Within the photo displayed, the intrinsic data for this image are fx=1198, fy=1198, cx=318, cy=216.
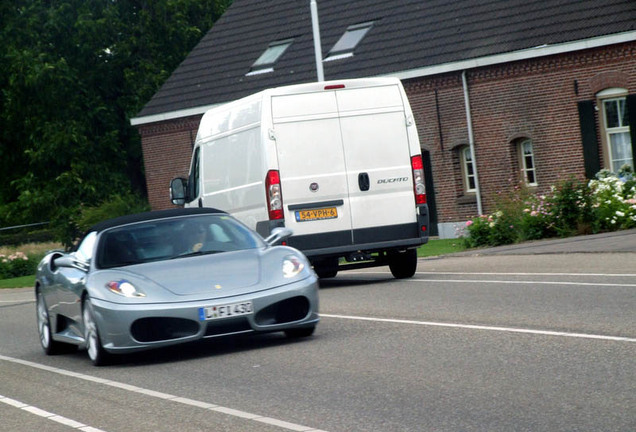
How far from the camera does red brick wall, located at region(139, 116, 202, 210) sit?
40875mm

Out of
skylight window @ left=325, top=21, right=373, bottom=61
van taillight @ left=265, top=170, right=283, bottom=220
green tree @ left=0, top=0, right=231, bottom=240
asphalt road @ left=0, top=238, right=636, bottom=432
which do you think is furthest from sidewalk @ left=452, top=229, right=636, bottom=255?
green tree @ left=0, top=0, right=231, bottom=240

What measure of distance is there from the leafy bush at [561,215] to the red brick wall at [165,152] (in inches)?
687

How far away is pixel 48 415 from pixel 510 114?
24.6 meters

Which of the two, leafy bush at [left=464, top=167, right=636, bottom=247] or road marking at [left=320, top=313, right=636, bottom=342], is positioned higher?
leafy bush at [left=464, top=167, right=636, bottom=247]

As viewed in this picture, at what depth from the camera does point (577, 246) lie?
2025 cm

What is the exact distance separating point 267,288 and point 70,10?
42.3m

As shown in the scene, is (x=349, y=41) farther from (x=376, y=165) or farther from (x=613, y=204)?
(x=376, y=165)

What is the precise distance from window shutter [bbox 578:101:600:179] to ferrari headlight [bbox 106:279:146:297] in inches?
826

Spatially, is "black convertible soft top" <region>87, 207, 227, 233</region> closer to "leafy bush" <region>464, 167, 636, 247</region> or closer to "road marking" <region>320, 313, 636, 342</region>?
"road marking" <region>320, 313, 636, 342</region>

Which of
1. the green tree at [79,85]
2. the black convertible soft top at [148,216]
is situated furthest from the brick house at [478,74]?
the black convertible soft top at [148,216]

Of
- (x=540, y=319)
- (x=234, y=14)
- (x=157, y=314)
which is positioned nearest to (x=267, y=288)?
(x=157, y=314)

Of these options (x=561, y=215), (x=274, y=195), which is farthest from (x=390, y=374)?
(x=561, y=215)

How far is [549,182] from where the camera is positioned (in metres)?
30.8

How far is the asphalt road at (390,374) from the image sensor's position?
690cm
